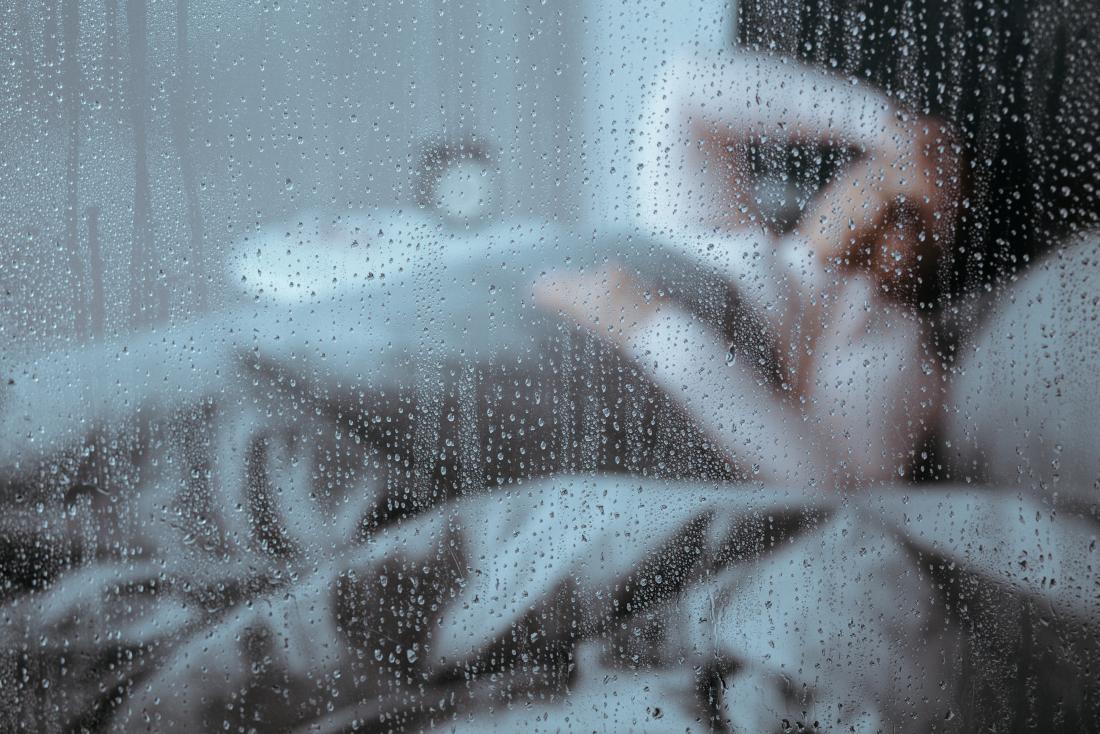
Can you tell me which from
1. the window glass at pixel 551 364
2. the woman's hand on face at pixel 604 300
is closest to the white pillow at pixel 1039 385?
the window glass at pixel 551 364

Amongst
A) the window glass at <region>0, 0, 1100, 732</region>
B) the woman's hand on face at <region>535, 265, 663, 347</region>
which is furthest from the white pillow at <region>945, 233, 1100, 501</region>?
the woman's hand on face at <region>535, 265, 663, 347</region>

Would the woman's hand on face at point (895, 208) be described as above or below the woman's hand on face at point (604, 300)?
above

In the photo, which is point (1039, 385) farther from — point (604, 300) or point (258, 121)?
point (258, 121)

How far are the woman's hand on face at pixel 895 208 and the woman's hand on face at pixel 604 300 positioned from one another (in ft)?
0.45

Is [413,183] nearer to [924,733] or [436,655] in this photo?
[436,655]

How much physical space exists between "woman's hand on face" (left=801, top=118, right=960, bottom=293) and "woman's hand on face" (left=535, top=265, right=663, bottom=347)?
0.14 meters

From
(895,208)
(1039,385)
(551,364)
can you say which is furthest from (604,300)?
(1039,385)

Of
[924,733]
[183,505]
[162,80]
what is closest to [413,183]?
[162,80]

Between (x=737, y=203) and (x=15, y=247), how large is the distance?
616 mm

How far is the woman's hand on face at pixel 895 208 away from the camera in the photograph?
2.11 feet

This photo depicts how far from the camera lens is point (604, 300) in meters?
0.68

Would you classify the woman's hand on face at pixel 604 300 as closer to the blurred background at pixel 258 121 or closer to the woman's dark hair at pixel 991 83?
the blurred background at pixel 258 121

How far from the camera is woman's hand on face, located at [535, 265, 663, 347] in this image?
2.24ft

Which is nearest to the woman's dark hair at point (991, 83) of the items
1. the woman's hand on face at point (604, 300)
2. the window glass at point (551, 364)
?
the window glass at point (551, 364)
